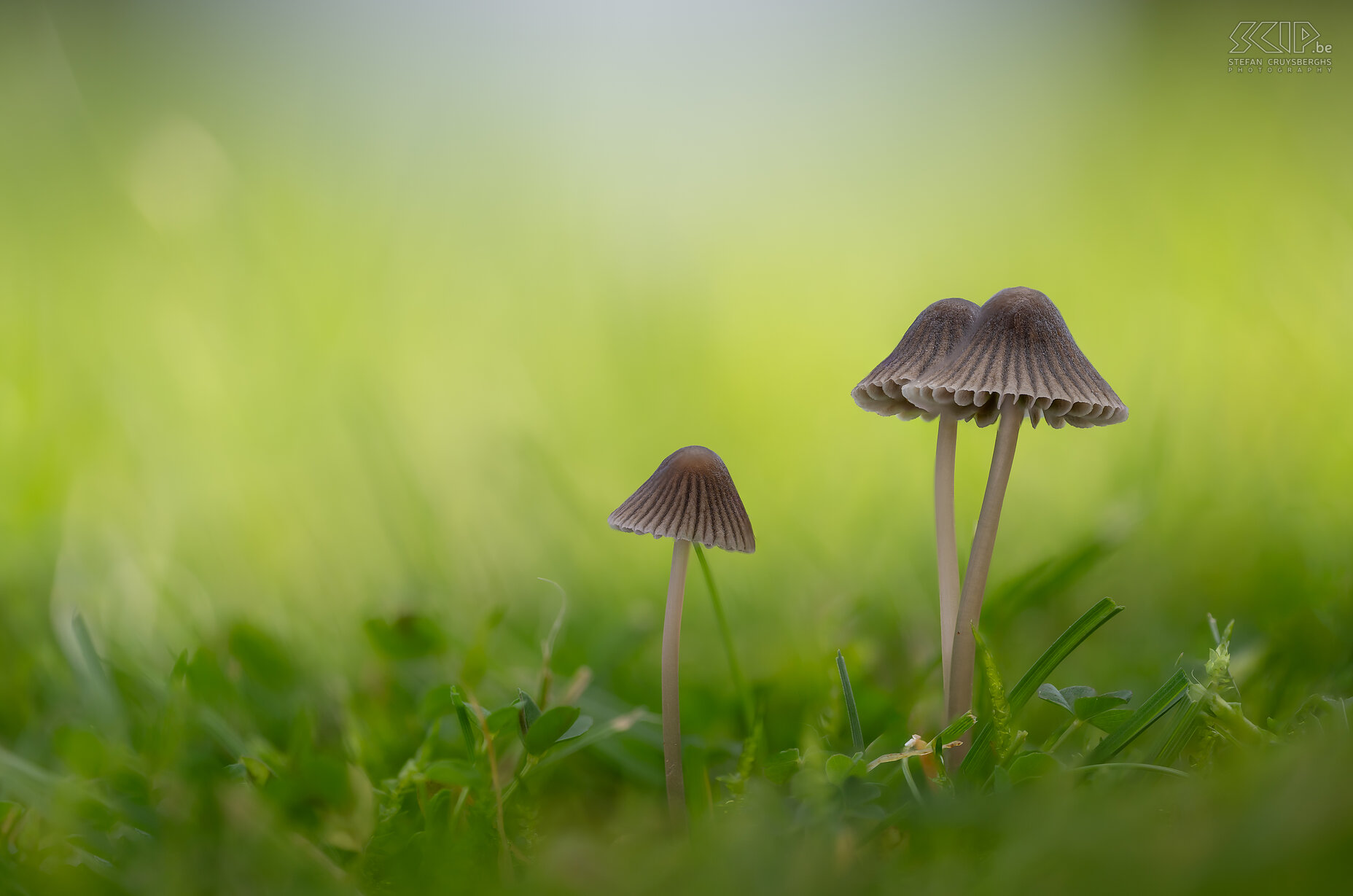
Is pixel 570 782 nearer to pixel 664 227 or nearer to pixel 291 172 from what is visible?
pixel 664 227

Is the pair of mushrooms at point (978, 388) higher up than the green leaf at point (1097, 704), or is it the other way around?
the pair of mushrooms at point (978, 388)

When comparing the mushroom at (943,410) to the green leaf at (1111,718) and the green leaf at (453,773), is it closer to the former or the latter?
the green leaf at (1111,718)

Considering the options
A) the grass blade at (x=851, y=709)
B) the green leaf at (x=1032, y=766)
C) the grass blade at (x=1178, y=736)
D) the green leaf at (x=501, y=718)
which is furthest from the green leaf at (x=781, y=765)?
the grass blade at (x=1178, y=736)

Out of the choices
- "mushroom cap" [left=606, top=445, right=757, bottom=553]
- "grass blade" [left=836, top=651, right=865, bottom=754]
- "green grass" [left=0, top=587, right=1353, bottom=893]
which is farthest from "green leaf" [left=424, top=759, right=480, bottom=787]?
"grass blade" [left=836, top=651, right=865, bottom=754]

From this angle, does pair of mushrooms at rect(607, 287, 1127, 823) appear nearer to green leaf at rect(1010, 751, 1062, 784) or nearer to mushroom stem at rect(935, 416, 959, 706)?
mushroom stem at rect(935, 416, 959, 706)

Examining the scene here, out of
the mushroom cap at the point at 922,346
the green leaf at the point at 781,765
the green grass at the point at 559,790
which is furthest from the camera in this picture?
the mushroom cap at the point at 922,346

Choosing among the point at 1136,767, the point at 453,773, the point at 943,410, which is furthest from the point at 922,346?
the point at 453,773
